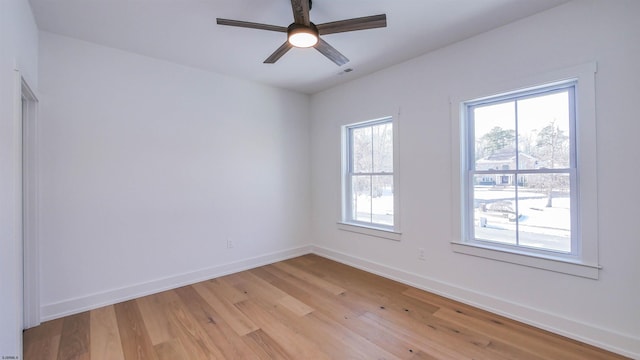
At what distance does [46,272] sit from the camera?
2.69 m

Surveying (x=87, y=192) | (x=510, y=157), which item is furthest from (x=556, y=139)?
(x=87, y=192)

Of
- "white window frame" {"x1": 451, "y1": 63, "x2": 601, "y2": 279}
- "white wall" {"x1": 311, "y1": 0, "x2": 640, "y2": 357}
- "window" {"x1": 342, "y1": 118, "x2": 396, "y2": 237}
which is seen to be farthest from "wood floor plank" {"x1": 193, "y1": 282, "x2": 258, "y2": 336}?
"white window frame" {"x1": 451, "y1": 63, "x2": 601, "y2": 279}

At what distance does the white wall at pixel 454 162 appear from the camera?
2088mm

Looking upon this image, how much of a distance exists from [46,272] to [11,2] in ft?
7.63

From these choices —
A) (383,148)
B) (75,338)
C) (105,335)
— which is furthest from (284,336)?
(383,148)

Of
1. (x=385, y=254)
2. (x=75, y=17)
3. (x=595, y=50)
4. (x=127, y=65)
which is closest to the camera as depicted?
(x=595, y=50)

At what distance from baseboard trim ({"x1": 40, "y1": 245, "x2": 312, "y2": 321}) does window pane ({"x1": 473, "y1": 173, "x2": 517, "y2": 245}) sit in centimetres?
286

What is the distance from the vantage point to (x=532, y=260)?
250 centimetres

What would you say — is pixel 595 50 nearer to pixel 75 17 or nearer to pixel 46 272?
pixel 75 17

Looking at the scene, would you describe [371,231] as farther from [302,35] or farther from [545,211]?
[302,35]

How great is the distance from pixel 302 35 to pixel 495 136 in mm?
2175

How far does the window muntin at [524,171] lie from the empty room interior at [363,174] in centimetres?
2

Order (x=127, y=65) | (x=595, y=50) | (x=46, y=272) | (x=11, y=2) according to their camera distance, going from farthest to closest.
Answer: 1. (x=127, y=65)
2. (x=46, y=272)
3. (x=595, y=50)
4. (x=11, y=2)

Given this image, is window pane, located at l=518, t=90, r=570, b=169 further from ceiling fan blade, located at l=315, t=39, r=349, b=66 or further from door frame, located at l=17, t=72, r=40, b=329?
door frame, located at l=17, t=72, r=40, b=329
